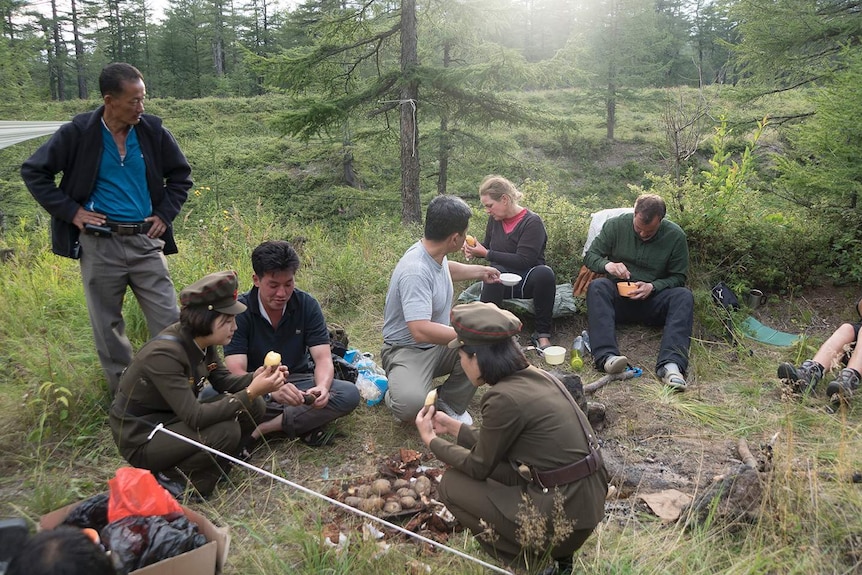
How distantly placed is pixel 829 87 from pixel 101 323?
7349mm

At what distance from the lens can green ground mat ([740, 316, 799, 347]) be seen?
4.99 m

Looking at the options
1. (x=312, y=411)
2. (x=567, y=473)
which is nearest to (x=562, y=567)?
(x=567, y=473)

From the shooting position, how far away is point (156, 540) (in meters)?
2.07

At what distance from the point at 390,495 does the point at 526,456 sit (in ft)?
3.16

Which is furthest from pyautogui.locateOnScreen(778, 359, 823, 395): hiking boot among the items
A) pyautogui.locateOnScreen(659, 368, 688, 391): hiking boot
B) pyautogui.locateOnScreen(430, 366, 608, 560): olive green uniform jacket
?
pyautogui.locateOnScreen(430, 366, 608, 560): olive green uniform jacket

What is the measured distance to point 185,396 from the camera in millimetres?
2725

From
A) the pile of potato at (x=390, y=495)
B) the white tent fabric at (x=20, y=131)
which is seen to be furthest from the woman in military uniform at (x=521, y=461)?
the white tent fabric at (x=20, y=131)

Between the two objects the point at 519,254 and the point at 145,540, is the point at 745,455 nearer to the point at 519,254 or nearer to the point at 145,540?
the point at 519,254

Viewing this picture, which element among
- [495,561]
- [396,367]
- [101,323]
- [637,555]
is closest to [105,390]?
[101,323]

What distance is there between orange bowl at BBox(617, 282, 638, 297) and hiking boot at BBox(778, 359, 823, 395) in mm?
1210

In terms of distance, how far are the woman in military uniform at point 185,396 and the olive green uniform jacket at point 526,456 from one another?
3.76 ft

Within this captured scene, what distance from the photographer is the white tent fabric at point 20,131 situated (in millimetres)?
5324

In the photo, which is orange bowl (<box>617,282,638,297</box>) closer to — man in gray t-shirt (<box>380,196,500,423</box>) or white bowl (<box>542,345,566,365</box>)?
white bowl (<box>542,345,566,365</box>)

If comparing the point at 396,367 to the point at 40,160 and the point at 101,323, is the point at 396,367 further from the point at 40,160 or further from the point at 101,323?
the point at 40,160
